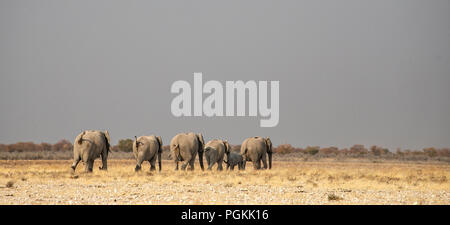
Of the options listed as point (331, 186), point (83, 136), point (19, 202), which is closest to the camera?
point (19, 202)

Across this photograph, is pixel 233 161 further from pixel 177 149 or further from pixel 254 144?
pixel 177 149

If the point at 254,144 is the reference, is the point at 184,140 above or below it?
above

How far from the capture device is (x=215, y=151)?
30.7 metres

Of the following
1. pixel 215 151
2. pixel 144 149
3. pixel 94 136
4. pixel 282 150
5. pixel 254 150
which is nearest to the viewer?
pixel 94 136

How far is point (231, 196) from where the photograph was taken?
1593 cm

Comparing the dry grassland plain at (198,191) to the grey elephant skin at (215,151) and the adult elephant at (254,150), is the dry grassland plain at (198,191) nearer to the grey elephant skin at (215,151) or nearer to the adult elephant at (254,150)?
the grey elephant skin at (215,151)

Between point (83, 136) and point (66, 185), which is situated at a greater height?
point (83, 136)

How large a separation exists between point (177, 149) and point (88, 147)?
5.57 m

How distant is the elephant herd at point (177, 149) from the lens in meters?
25.1

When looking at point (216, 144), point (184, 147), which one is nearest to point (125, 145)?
point (216, 144)

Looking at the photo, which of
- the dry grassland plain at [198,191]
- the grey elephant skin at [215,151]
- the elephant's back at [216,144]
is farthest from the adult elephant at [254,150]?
the dry grassland plain at [198,191]
